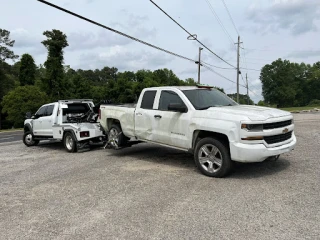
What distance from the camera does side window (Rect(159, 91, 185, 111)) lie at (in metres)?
7.67

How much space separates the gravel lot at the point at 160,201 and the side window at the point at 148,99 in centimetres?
150

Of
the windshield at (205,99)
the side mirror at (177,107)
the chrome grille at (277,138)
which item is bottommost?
the chrome grille at (277,138)

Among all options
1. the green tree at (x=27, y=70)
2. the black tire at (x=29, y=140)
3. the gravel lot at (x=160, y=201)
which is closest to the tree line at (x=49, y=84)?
the green tree at (x=27, y=70)

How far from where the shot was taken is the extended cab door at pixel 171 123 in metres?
7.21

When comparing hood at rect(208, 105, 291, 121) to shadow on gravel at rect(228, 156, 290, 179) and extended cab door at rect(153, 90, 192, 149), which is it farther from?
shadow on gravel at rect(228, 156, 290, 179)

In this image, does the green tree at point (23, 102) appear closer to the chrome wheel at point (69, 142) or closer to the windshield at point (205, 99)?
the chrome wheel at point (69, 142)

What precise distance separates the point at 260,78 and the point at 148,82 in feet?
206

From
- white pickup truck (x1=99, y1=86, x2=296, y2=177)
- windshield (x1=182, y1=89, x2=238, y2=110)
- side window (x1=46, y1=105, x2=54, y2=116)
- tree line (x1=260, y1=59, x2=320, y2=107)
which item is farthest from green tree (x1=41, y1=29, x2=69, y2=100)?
tree line (x1=260, y1=59, x2=320, y2=107)

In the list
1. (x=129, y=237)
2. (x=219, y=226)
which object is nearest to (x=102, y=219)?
(x=129, y=237)

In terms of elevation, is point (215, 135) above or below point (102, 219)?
above

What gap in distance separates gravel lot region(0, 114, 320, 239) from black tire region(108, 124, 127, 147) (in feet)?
2.94

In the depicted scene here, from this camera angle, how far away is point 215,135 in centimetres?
673

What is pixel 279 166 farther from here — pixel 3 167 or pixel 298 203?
pixel 3 167

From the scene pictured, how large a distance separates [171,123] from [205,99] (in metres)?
1.01
